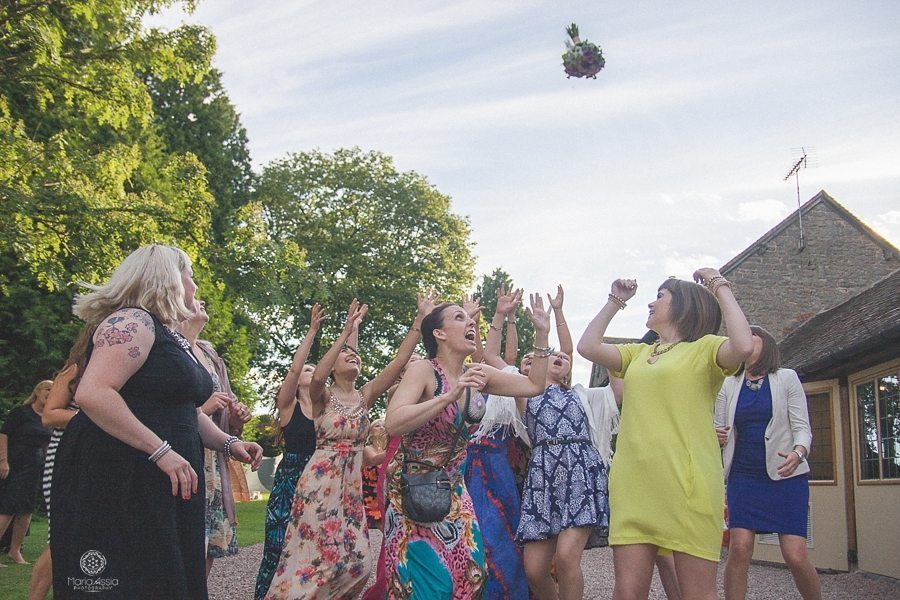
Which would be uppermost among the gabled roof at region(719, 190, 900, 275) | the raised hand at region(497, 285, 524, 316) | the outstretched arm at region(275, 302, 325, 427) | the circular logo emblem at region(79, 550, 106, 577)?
the gabled roof at region(719, 190, 900, 275)

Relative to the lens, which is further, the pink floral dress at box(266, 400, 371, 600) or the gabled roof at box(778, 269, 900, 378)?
the gabled roof at box(778, 269, 900, 378)

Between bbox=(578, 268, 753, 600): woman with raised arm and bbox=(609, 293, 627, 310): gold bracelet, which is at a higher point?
bbox=(609, 293, 627, 310): gold bracelet

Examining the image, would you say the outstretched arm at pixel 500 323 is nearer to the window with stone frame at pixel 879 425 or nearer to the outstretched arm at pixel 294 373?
the outstretched arm at pixel 294 373

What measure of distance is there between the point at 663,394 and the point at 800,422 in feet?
8.84

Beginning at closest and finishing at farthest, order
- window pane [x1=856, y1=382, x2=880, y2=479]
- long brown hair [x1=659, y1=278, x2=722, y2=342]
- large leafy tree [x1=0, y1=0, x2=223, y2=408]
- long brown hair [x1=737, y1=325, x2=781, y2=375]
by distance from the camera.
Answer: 1. long brown hair [x1=659, y1=278, x2=722, y2=342]
2. long brown hair [x1=737, y1=325, x2=781, y2=375]
3. large leafy tree [x1=0, y1=0, x2=223, y2=408]
4. window pane [x1=856, y1=382, x2=880, y2=479]

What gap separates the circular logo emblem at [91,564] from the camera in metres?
3.63

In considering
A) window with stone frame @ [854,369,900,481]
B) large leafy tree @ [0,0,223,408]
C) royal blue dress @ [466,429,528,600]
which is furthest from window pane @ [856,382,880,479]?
large leafy tree @ [0,0,223,408]

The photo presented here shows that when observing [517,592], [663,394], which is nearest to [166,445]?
[663,394]

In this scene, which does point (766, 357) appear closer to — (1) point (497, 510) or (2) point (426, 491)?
(1) point (497, 510)

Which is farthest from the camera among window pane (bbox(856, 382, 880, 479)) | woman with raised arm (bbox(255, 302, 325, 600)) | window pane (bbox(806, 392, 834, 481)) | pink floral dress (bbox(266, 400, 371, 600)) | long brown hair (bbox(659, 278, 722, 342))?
window pane (bbox(806, 392, 834, 481))

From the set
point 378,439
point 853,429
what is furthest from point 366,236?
point 378,439

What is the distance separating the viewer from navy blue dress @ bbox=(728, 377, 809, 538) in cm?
677

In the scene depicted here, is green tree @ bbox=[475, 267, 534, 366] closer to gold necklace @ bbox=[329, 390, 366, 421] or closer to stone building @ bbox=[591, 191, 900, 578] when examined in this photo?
stone building @ bbox=[591, 191, 900, 578]

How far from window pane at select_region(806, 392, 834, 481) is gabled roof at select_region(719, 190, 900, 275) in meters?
8.44
